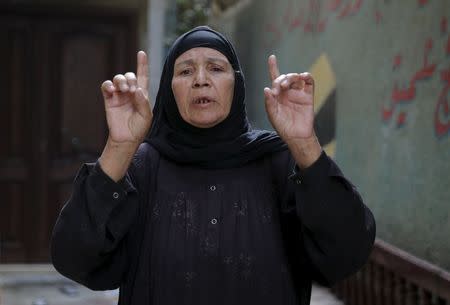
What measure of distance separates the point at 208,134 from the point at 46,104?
4.58 meters

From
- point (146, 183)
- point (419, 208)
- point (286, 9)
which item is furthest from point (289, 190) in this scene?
point (286, 9)

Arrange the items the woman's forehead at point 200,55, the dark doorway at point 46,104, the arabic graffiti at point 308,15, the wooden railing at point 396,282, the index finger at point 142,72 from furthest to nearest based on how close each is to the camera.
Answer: the dark doorway at point 46,104 < the arabic graffiti at point 308,15 < the wooden railing at point 396,282 < the woman's forehead at point 200,55 < the index finger at point 142,72

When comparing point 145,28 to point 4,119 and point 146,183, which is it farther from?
point 146,183

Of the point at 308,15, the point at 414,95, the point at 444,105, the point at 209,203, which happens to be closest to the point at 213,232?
the point at 209,203

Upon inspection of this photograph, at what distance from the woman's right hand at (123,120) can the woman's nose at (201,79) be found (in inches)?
6.2

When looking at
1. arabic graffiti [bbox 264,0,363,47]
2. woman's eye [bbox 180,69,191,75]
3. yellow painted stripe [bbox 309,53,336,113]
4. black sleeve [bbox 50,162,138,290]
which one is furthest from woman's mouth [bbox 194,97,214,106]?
yellow painted stripe [bbox 309,53,336,113]

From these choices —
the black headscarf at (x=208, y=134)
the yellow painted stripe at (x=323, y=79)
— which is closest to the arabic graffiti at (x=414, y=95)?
the yellow painted stripe at (x=323, y=79)

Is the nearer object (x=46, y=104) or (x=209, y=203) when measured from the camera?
(x=209, y=203)

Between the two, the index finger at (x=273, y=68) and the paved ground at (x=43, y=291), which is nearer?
the index finger at (x=273, y=68)

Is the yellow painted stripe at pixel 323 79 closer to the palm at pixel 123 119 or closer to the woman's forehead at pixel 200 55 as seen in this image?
the woman's forehead at pixel 200 55

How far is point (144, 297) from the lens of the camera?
6.26ft

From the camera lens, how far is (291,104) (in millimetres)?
1885

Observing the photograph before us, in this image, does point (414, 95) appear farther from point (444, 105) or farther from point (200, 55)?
point (200, 55)

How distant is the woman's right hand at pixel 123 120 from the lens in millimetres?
1845
